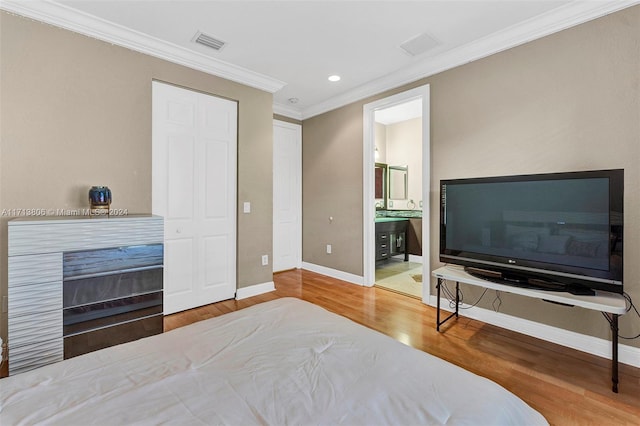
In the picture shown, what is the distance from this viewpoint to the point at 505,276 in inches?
97.2

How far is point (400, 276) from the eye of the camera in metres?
4.59

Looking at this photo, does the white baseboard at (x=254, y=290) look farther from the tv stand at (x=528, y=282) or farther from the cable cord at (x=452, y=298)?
the tv stand at (x=528, y=282)

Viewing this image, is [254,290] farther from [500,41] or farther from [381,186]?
[500,41]

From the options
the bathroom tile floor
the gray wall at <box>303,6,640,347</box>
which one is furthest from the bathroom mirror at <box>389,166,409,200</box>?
the gray wall at <box>303,6,640,347</box>

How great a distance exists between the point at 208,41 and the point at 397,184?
4.31 m

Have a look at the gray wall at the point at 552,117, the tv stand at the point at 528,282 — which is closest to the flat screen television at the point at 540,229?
the tv stand at the point at 528,282

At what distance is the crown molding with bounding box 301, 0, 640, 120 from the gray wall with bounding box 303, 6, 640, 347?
59 mm

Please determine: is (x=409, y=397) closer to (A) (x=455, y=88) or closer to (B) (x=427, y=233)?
(B) (x=427, y=233)

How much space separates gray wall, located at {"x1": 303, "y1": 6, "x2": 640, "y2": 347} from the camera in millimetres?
2158

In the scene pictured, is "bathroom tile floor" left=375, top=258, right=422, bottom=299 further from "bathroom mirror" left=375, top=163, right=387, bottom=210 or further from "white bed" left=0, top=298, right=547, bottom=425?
"white bed" left=0, top=298, right=547, bottom=425

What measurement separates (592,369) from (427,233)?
5.50 feet

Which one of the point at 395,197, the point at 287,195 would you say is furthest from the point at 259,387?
the point at 395,197

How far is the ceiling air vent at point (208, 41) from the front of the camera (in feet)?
9.02

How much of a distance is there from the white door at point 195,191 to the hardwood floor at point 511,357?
31cm
